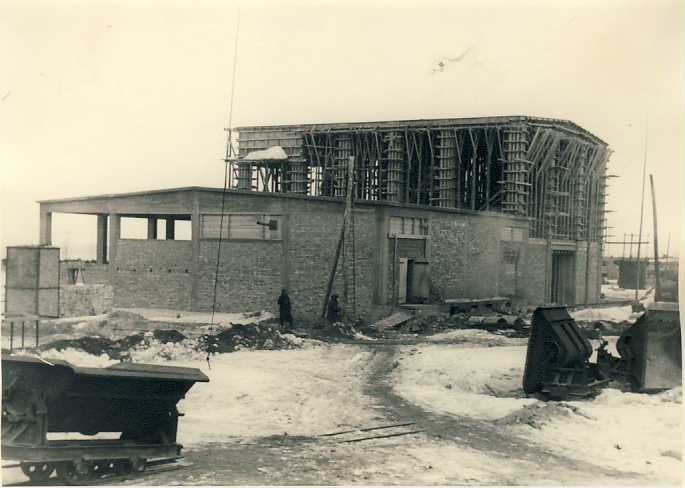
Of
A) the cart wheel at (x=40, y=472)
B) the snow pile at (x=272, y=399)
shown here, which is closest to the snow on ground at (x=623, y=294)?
the snow pile at (x=272, y=399)

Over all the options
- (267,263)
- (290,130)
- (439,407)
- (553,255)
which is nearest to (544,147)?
(553,255)

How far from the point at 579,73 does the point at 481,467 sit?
331 inches

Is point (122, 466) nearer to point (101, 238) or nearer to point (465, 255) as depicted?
point (101, 238)

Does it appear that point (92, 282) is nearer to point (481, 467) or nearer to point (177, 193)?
point (177, 193)

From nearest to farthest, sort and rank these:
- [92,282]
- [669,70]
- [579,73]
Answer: [669,70]
[579,73]
[92,282]

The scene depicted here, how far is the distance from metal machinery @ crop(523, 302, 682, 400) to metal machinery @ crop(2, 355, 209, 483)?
770 cm

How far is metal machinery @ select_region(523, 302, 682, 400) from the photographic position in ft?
45.1

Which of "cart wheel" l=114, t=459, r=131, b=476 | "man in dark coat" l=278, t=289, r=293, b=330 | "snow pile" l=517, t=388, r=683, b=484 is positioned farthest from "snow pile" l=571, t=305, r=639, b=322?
"cart wheel" l=114, t=459, r=131, b=476

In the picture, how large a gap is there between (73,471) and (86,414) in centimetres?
65

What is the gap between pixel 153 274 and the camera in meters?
28.2

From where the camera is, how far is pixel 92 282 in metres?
29.9

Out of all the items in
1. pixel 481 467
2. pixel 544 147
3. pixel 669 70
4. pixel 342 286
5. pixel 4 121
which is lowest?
pixel 481 467

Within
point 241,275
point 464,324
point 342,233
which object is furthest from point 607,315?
point 241,275

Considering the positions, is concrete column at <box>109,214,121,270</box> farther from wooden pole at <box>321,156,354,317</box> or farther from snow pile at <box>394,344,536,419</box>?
snow pile at <box>394,344,536,419</box>
